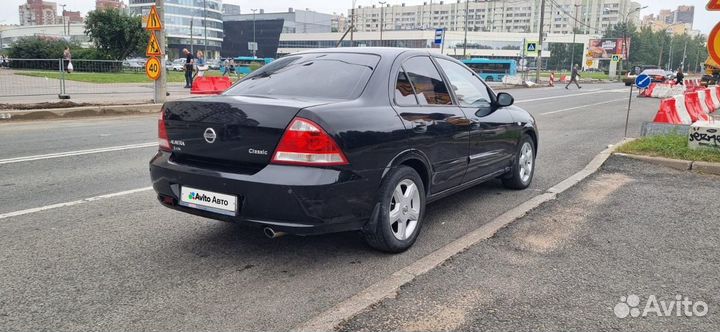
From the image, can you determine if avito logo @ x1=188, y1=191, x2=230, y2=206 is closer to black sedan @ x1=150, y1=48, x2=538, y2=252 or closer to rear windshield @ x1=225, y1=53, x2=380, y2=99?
black sedan @ x1=150, y1=48, x2=538, y2=252

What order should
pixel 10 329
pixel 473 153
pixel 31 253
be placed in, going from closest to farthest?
pixel 10 329 → pixel 31 253 → pixel 473 153

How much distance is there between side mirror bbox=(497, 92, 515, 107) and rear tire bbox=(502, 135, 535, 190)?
2.50ft

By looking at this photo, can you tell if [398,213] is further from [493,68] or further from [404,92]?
[493,68]

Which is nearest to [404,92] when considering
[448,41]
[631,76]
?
[631,76]

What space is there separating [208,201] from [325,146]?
0.92m

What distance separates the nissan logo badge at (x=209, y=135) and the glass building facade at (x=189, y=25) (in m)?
118

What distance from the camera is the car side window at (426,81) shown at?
4.61 m

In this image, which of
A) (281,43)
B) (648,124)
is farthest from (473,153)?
(281,43)

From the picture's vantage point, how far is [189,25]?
126 meters

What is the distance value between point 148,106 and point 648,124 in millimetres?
12652

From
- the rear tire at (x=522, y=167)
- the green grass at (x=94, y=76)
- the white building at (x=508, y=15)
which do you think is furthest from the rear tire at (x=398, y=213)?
the white building at (x=508, y=15)

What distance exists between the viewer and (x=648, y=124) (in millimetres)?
10297

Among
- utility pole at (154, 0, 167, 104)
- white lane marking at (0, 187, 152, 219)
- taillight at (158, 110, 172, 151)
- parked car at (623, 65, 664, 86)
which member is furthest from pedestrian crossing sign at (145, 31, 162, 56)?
taillight at (158, 110, 172, 151)

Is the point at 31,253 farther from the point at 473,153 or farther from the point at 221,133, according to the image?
the point at 473,153
